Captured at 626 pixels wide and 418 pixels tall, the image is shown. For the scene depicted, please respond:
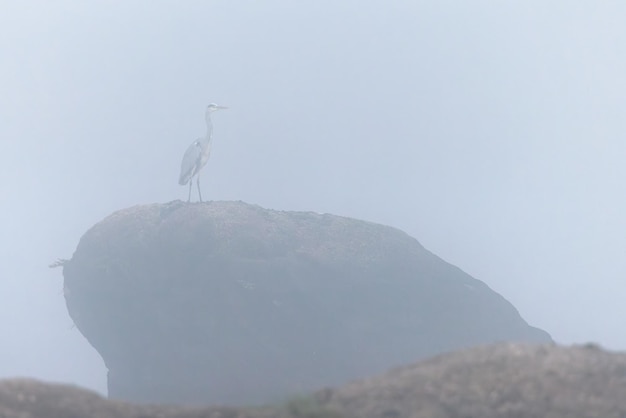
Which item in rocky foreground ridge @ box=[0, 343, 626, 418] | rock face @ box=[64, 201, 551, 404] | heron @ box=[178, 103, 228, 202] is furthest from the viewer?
heron @ box=[178, 103, 228, 202]

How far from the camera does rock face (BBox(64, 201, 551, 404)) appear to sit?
93.9ft

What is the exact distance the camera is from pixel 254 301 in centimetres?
2986

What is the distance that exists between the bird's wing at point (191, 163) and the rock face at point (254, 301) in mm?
4385

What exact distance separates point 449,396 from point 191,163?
28.5 metres

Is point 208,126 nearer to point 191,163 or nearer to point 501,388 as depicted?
point 191,163

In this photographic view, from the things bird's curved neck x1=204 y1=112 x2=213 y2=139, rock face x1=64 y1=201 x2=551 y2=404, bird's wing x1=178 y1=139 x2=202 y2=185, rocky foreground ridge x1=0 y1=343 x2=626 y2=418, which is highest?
bird's curved neck x1=204 y1=112 x2=213 y2=139

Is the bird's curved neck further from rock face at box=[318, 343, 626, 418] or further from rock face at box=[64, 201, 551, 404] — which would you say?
rock face at box=[318, 343, 626, 418]

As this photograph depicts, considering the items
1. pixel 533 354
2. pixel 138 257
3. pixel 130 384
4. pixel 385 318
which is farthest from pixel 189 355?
pixel 533 354

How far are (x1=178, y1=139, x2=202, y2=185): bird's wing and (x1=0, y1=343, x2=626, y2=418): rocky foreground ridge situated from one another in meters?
26.9

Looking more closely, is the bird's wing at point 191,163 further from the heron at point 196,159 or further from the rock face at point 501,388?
the rock face at point 501,388

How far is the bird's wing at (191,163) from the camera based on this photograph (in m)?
37.5

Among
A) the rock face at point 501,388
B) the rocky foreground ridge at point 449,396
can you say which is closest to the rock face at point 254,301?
the rock face at point 501,388

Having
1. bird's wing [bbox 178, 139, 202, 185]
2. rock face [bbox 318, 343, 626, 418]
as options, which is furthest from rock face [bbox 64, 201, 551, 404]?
rock face [bbox 318, 343, 626, 418]

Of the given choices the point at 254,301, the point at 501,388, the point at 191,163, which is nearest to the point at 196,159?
the point at 191,163
